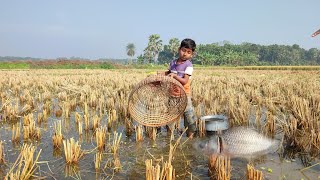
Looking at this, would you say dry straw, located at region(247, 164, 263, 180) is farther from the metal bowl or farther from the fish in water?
the metal bowl

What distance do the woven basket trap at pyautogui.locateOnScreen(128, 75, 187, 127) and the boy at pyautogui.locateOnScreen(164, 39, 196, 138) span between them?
0.15m

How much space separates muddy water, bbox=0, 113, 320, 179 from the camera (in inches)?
123

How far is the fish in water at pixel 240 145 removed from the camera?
12.4 ft

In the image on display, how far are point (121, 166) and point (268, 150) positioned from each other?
200 centimetres

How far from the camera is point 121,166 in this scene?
3.31 meters

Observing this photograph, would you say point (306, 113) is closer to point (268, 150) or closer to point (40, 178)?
point (268, 150)

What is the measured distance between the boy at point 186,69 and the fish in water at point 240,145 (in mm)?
442

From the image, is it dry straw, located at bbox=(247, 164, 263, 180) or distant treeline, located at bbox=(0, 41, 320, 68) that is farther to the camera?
distant treeline, located at bbox=(0, 41, 320, 68)

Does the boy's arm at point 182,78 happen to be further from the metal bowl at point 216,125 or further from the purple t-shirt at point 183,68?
the metal bowl at point 216,125

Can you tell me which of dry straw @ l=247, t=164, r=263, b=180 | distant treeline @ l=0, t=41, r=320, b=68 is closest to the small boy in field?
dry straw @ l=247, t=164, r=263, b=180

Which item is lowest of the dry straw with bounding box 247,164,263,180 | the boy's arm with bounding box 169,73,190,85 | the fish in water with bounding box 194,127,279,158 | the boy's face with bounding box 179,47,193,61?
the fish in water with bounding box 194,127,279,158

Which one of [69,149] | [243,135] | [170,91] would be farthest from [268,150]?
[69,149]

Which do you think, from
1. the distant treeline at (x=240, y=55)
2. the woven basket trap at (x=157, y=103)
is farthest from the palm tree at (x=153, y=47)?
the woven basket trap at (x=157, y=103)

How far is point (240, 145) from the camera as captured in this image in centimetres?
395
